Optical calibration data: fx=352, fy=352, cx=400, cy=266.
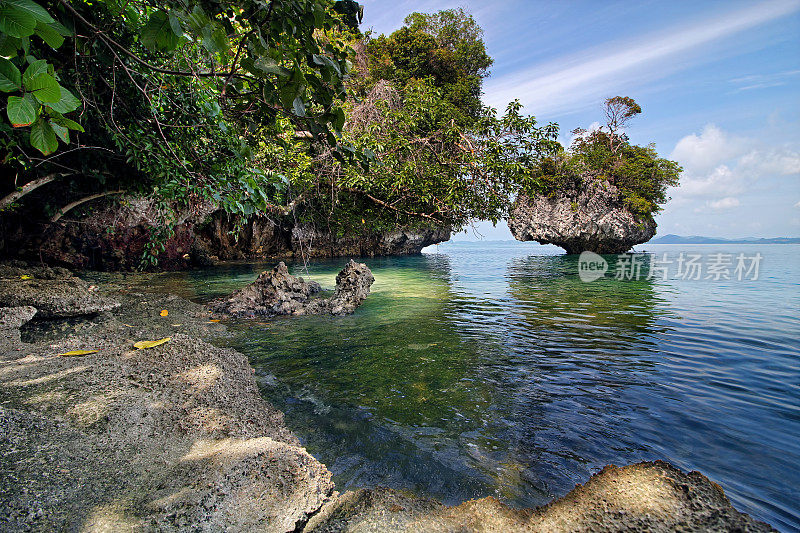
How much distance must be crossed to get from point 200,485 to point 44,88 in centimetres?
189

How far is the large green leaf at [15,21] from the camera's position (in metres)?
1.04

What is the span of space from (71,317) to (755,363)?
36.4 feet

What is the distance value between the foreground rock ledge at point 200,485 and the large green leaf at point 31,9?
194 cm

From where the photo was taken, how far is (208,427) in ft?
8.48

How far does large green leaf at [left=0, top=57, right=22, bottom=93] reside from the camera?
1094mm

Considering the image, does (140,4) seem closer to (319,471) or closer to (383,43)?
(319,471)

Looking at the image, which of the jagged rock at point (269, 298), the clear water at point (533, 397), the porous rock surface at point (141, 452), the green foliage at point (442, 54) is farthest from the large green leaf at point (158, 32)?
the green foliage at point (442, 54)

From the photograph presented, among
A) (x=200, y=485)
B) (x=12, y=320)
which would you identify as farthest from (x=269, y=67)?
(x=12, y=320)

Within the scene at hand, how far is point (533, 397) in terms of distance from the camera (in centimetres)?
423

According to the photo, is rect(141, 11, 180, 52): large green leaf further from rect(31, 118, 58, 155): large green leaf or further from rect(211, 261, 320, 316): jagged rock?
rect(211, 261, 320, 316): jagged rock

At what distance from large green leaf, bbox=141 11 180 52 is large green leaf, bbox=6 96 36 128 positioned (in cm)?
45

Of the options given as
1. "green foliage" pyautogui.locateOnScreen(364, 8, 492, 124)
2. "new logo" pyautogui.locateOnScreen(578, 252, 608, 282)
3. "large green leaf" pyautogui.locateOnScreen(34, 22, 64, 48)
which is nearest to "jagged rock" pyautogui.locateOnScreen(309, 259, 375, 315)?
"large green leaf" pyautogui.locateOnScreen(34, 22, 64, 48)

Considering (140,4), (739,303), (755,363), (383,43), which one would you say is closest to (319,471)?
(140,4)

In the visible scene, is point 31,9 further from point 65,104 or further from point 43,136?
point 43,136
